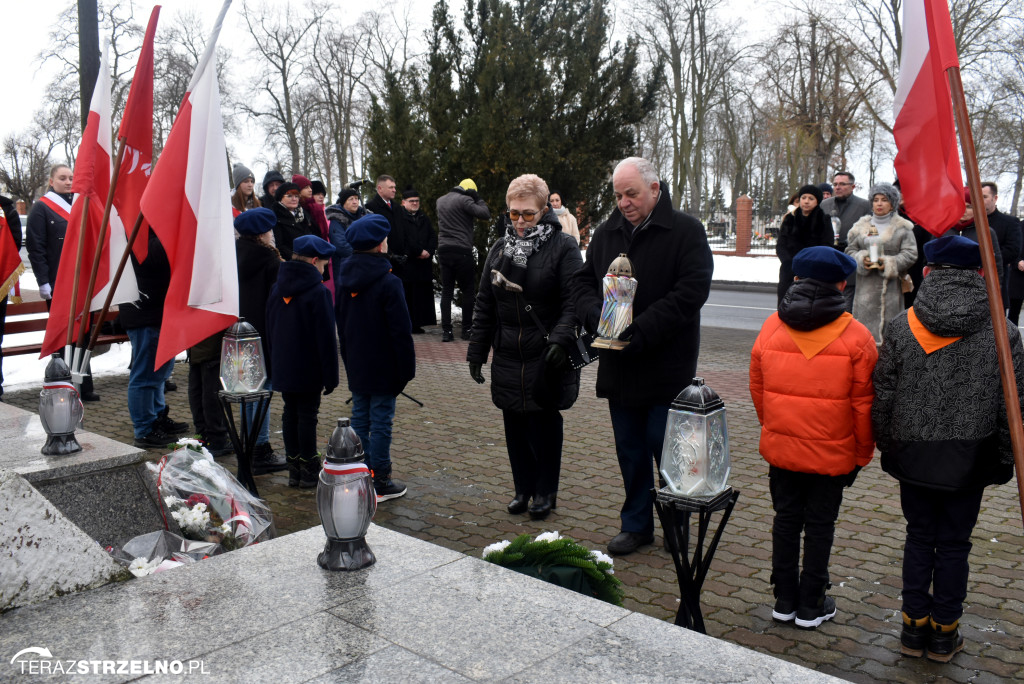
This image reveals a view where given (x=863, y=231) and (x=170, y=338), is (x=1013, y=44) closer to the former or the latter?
(x=863, y=231)

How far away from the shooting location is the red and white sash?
830 centimetres

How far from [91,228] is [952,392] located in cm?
494

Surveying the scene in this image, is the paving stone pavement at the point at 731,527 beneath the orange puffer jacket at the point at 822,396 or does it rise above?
beneath

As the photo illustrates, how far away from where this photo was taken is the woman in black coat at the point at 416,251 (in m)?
12.0

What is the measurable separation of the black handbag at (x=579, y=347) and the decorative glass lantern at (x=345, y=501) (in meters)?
1.99

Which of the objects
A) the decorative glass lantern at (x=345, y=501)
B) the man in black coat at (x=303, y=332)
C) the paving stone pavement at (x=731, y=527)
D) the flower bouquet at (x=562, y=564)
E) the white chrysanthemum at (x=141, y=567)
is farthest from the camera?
the man in black coat at (x=303, y=332)

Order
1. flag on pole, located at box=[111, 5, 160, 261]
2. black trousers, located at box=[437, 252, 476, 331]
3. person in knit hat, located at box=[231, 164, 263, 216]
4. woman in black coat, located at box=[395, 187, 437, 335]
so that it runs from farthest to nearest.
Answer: woman in black coat, located at box=[395, 187, 437, 335] < black trousers, located at box=[437, 252, 476, 331] < person in knit hat, located at box=[231, 164, 263, 216] < flag on pole, located at box=[111, 5, 160, 261]

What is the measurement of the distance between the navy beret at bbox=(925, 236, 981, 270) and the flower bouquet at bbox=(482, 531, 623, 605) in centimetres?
175

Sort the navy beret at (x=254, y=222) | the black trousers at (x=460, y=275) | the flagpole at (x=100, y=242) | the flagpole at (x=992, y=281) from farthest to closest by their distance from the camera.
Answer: the black trousers at (x=460, y=275) < the navy beret at (x=254, y=222) < the flagpole at (x=100, y=242) < the flagpole at (x=992, y=281)

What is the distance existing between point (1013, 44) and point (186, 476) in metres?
35.4

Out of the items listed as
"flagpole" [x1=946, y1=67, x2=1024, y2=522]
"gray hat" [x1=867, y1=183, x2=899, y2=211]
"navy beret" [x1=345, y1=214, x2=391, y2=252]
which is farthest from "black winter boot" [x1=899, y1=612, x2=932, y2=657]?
"gray hat" [x1=867, y1=183, x2=899, y2=211]

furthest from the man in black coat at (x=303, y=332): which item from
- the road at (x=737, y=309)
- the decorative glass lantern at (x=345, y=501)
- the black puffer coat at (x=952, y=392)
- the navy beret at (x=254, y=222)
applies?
the road at (x=737, y=309)

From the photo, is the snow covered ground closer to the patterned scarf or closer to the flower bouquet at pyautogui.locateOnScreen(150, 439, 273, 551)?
the flower bouquet at pyautogui.locateOnScreen(150, 439, 273, 551)

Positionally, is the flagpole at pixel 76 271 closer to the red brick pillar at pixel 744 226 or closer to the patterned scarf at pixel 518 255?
the patterned scarf at pixel 518 255
